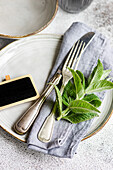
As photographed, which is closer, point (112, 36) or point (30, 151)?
point (30, 151)

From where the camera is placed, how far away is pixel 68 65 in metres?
0.65

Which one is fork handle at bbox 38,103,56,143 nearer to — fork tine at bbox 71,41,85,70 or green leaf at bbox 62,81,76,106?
green leaf at bbox 62,81,76,106

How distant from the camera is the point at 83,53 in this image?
688 millimetres

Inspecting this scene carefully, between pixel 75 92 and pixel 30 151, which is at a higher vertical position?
pixel 75 92

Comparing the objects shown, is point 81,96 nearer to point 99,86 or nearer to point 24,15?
point 99,86

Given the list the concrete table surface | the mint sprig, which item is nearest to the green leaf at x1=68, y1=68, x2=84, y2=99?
the mint sprig

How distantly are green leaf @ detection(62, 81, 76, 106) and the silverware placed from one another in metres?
0.01

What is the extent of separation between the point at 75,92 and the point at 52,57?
144 millimetres

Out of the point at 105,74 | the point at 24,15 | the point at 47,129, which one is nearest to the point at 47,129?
the point at 47,129

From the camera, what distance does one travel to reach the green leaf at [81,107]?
1.82ft

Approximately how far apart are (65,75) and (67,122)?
0.13 metres

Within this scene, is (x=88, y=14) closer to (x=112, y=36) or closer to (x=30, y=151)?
(x=112, y=36)

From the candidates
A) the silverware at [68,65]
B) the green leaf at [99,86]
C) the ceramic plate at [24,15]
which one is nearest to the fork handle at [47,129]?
the silverware at [68,65]

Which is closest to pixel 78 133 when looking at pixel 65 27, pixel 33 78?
pixel 33 78
